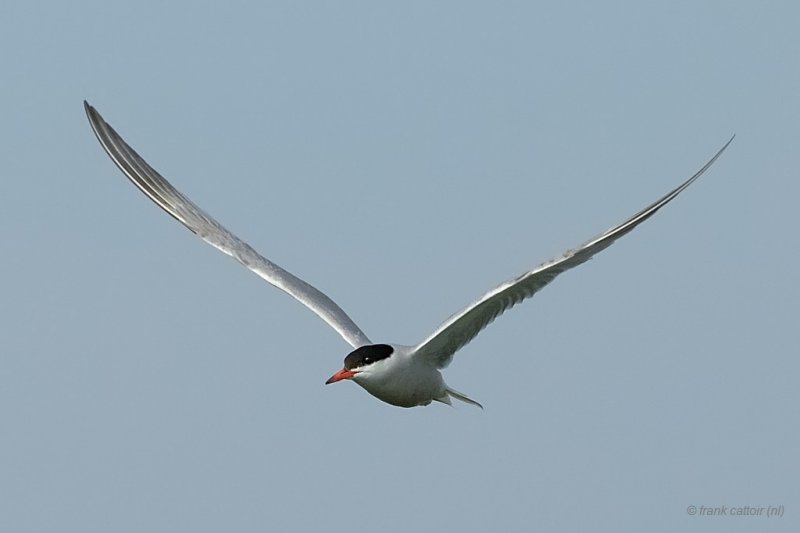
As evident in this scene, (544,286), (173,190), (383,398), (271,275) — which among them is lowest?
(383,398)

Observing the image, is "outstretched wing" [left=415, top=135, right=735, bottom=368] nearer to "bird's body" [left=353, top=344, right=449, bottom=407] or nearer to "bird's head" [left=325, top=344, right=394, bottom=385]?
"bird's body" [left=353, top=344, right=449, bottom=407]

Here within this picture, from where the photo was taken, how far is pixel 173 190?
14.1 m

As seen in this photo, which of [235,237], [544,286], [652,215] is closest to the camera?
[652,215]

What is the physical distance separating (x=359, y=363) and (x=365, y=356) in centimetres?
8

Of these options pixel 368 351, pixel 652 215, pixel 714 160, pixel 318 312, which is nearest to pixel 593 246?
pixel 652 215

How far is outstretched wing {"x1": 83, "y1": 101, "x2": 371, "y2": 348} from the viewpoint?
1301 cm

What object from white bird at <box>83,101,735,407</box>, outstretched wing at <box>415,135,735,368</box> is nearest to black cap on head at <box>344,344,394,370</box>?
white bird at <box>83,101,735,407</box>

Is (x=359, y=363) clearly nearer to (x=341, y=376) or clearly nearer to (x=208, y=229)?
(x=341, y=376)

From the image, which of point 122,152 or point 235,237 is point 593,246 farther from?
point 122,152

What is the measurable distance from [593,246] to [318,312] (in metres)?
3.44

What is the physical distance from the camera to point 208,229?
44.9ft

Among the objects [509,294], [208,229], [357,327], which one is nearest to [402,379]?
[509,294]

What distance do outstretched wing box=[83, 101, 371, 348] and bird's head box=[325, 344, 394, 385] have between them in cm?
142

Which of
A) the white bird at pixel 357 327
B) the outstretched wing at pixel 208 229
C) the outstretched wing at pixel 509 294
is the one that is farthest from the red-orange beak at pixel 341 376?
the outstretched wing at pixel 208 229
